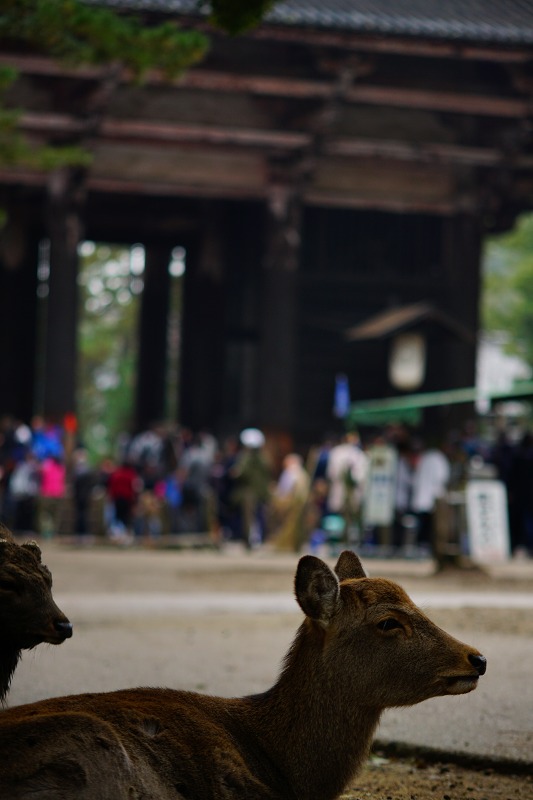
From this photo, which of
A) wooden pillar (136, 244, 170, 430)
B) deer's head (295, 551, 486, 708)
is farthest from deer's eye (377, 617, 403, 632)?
wooden pillar (136, 244, 170, 430)

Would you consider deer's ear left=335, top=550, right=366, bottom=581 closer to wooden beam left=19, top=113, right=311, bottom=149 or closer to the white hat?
the white hat

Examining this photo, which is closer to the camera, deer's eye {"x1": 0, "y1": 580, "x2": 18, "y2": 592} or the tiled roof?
deer's eye {"x1": 0, "y1": 580, "x2": 18, "y2": 592}

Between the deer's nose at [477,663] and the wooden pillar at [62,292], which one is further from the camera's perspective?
the wooden pillar at [62,292]

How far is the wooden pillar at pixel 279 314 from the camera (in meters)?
25.3

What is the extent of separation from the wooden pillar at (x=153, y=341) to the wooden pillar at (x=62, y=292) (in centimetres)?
780

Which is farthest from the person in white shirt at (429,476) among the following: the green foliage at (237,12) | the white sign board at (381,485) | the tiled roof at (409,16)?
the green foliage at (237,12)

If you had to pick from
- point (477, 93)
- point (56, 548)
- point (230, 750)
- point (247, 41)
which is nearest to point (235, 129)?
point (247, 41)

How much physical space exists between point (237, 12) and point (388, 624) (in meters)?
3.84

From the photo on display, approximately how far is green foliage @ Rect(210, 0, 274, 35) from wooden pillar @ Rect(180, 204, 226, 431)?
816 inches

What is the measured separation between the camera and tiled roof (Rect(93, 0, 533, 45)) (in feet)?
70.8

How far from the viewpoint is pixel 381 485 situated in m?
22.3

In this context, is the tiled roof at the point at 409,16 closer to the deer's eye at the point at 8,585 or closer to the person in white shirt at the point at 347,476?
the person in white shirt at the point at 347,476

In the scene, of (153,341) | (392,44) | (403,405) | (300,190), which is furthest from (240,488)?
(153,341)

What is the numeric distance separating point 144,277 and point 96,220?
270 cm
